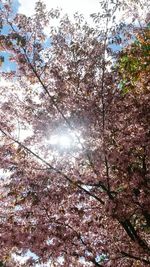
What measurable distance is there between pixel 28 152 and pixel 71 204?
1.79 m

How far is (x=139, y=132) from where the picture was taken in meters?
8.98

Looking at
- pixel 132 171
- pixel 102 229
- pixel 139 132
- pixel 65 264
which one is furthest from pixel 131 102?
pixel 65 264

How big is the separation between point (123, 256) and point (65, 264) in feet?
5.02

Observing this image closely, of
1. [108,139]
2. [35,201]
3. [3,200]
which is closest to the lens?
[35,201]

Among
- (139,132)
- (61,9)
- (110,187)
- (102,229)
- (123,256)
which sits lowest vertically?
(123,256)

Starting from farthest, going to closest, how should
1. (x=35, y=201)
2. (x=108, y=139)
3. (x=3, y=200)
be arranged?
1. (x=3, y=200)
2. (x=108, y=139)
3. (x=35, y=201)

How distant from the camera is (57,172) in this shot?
9336 mm

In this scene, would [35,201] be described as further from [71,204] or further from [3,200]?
[3,200]

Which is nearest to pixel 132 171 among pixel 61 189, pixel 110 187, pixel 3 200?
pixel 110 187

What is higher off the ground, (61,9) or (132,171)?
(61,9)

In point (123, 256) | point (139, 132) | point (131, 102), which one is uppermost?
point (131, 102)

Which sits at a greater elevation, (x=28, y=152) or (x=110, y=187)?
(x=28, y=152)

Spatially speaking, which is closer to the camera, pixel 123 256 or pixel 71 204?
pixel 123 256

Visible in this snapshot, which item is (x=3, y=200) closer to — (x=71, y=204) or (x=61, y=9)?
(x=71, y=204)
